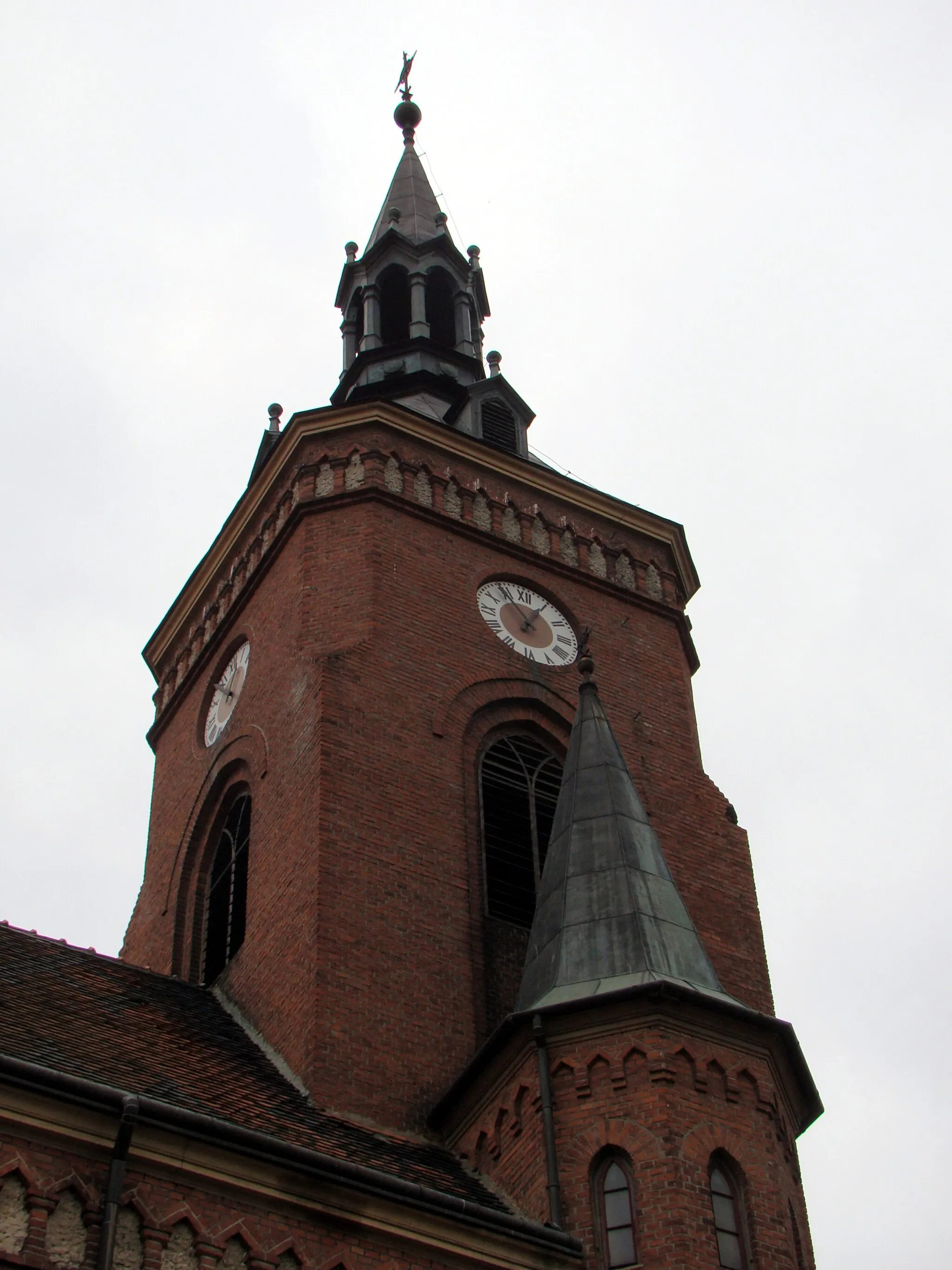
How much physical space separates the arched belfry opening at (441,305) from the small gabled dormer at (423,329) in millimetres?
12

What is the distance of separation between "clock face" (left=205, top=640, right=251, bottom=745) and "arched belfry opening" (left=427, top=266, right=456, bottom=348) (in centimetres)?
861

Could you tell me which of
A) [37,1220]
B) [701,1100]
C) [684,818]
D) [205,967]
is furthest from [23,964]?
[684,818]

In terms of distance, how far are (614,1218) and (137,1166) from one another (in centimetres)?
429

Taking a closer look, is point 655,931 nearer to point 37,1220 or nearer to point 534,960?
point 534,960

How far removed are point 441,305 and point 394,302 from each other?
90 centimetres

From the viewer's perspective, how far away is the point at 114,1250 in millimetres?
14070

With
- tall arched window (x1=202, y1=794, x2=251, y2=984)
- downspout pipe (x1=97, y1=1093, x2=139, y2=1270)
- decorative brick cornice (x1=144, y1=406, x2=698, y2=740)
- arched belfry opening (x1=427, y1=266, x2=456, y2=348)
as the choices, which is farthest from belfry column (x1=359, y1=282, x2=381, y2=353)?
downspout pipe (x1=97, y1=1093, x2=139, y2=1270)

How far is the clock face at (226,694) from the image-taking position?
1023 inches

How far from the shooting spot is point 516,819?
2312 centimetres

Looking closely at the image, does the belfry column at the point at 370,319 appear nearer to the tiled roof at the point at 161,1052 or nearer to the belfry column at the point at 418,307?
the belfry column at the point at 418,307

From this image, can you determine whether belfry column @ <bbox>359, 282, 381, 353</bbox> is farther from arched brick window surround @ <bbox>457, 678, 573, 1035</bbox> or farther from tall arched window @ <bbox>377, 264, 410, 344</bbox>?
arched brick window surround @ <bbox>457, 678, 573, 1035</bbox>

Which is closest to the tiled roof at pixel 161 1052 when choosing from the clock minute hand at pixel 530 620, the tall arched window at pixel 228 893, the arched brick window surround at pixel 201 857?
the tall arched window at pixel 228 893

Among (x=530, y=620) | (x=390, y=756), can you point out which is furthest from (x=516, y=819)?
(x=530, y=620)

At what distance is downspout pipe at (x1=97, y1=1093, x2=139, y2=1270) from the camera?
45.6ft
